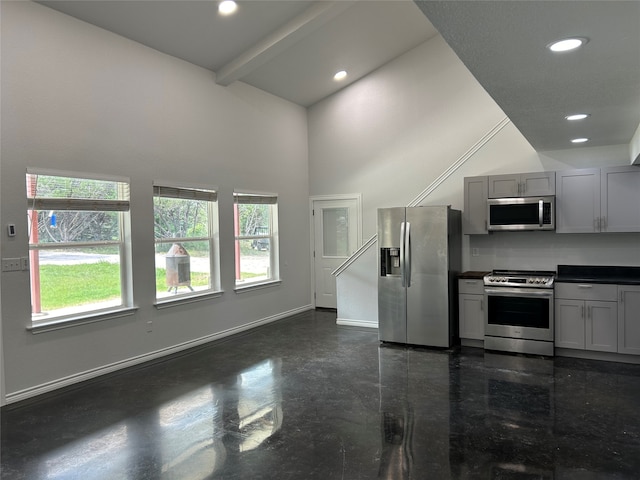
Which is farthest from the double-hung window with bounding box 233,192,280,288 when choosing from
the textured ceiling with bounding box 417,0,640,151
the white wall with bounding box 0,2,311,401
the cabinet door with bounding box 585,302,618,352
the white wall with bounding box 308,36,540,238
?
the cabinet door with bounding box 585,302,618,352

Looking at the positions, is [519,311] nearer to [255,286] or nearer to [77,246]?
[255,286]

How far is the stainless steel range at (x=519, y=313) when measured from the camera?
4914 millimetres

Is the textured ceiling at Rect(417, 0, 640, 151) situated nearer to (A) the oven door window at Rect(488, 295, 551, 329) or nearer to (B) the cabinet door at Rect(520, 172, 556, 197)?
(B) the cabinet door at Rect(520, 172, 556, 197)

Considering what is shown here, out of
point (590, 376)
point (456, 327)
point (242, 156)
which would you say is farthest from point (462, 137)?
point (590, 376)

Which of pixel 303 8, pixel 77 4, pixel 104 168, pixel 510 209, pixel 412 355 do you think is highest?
pixel 303 8

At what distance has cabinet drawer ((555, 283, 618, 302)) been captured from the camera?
4633 mm

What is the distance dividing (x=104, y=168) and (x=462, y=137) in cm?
492

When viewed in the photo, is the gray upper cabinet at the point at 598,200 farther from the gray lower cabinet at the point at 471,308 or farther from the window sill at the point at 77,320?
the window sill at the point at 77,320

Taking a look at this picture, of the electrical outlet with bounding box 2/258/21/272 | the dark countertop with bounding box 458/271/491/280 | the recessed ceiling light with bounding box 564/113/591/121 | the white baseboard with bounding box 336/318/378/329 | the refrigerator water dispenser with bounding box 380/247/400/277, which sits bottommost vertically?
the white baseboard with bounding box 336/318/378/329

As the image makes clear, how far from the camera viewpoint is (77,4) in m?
4.13

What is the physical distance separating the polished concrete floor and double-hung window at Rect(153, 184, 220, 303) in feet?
3.20

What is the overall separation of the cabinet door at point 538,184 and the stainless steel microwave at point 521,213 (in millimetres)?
91

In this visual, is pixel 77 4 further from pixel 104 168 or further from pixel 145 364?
pixel 145 364

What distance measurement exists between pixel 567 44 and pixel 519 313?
3.50 m
